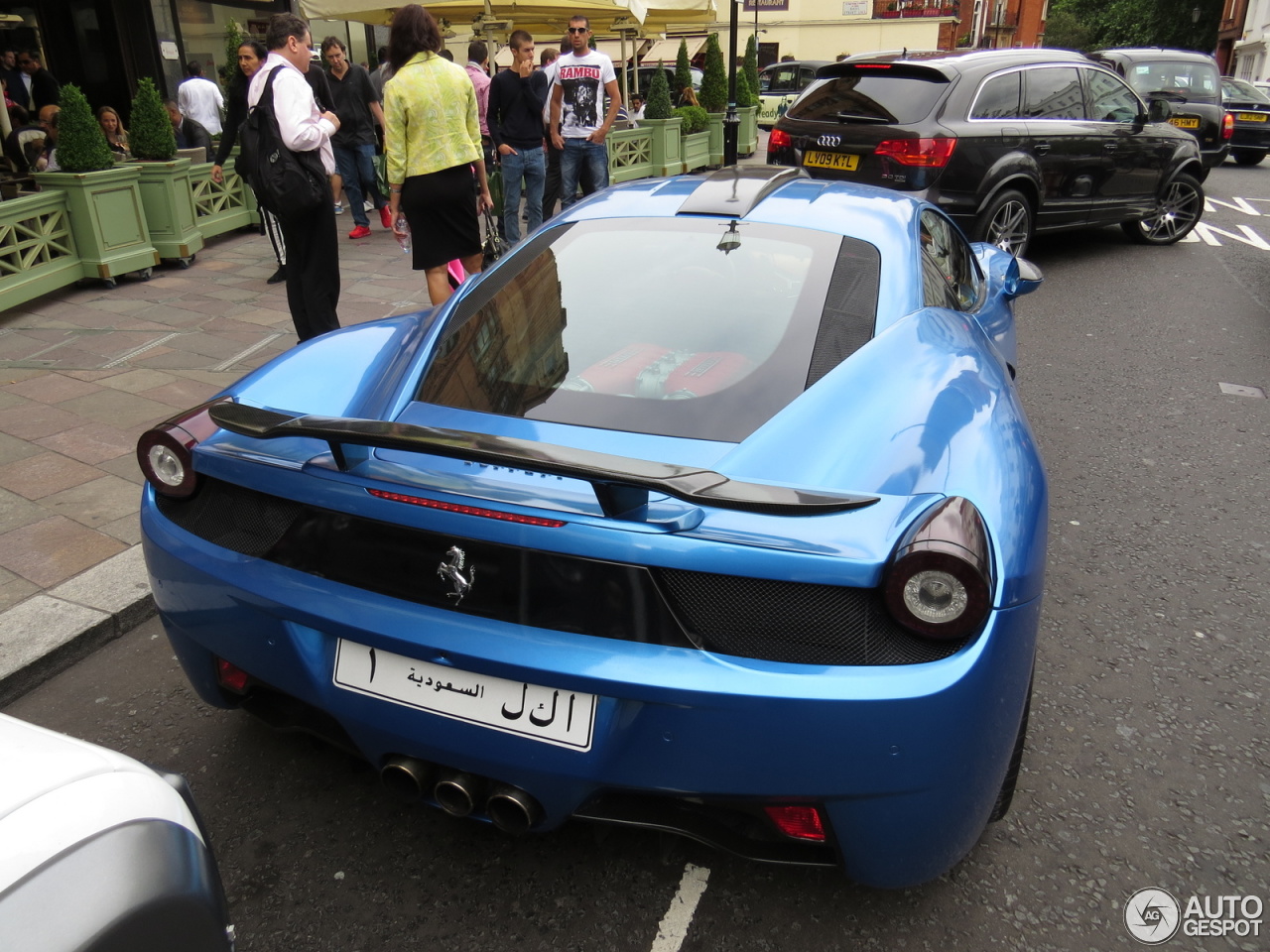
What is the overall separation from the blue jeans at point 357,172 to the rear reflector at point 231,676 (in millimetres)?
8208

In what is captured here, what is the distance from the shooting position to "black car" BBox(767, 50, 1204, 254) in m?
7.39

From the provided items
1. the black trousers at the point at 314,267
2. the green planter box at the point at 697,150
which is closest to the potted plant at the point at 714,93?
the green planter box at the point at 697,150

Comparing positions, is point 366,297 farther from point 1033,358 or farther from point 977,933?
point 977,933

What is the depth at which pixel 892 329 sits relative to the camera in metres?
2.42

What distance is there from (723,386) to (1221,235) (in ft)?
35.5

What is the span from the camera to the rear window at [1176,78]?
14062mm

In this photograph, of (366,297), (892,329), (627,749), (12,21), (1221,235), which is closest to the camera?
(627,749)

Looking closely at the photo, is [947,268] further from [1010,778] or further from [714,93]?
[714,93]

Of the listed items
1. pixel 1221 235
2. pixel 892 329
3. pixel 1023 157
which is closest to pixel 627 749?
pixel 892 329

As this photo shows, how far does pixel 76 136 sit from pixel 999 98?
7192mm

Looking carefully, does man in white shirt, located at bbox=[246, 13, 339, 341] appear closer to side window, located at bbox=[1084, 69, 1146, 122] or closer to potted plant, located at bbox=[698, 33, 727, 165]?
side window, located at bbox=[1084, 69, 1146, 122]

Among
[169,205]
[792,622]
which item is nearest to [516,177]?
[169,205]

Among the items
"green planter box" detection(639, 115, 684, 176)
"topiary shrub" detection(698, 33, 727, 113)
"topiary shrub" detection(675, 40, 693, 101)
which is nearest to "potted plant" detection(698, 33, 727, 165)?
"topiary shrub" detection(698, 33, 727, 113)

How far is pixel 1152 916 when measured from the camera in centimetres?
201
